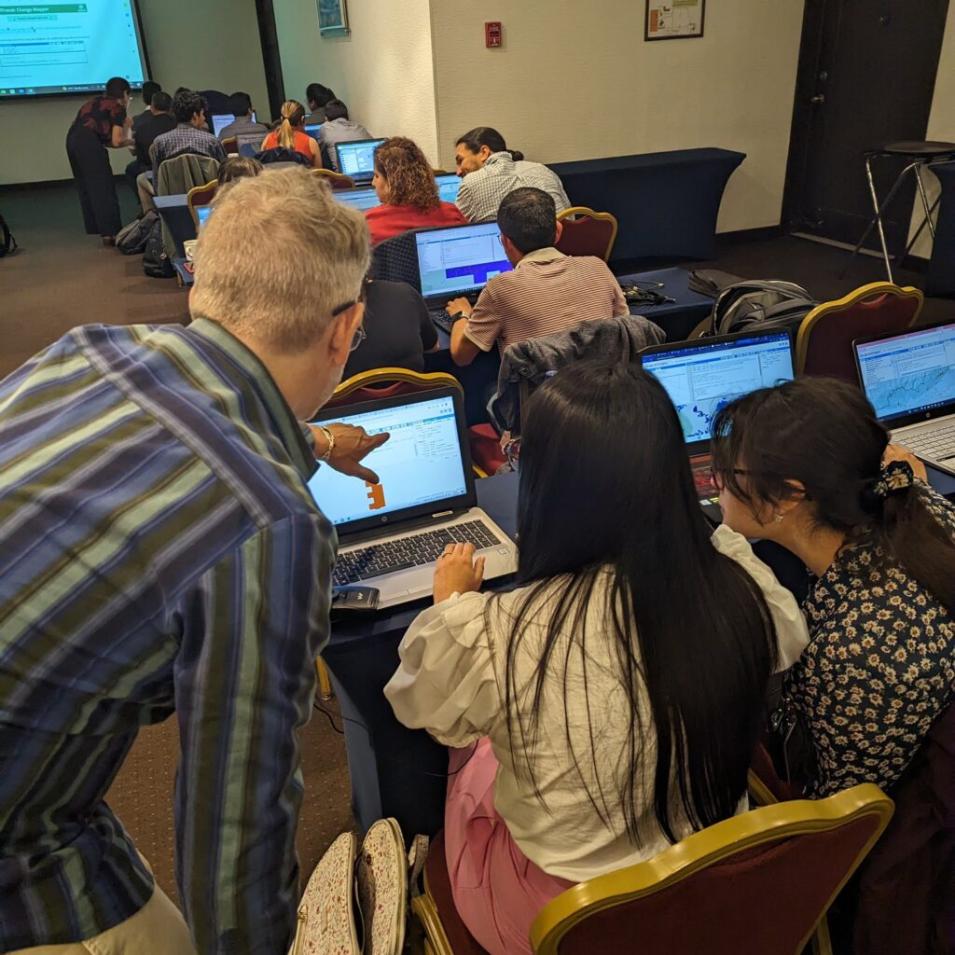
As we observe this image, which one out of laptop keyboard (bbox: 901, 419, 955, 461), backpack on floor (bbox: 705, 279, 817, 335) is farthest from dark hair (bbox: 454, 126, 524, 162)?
laptop keyboard (bbox: 901, 419, 955, 461)

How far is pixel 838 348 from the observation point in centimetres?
226

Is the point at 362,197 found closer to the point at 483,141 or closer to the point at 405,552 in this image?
the point at 483,141

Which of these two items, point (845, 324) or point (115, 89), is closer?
point (845, 324)

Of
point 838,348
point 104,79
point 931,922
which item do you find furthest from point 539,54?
point 104,79

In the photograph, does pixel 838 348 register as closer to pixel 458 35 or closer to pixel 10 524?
pixel 10 524

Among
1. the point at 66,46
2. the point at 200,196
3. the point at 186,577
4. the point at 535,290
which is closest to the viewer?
the point at 186,577

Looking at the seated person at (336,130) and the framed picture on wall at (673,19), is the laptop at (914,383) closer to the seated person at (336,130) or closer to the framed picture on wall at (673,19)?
the framed picture on wall at (673,19)

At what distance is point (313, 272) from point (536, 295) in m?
1.83

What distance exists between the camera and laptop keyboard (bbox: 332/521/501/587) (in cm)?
156

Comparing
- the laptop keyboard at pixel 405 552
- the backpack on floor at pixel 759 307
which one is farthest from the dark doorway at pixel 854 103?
the laptop keyboard at pixel 405 552

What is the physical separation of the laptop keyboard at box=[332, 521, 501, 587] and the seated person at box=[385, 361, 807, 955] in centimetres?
46

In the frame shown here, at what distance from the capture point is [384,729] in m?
1.55

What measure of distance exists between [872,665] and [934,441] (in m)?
1.09

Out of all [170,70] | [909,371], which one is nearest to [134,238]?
[170,70]
